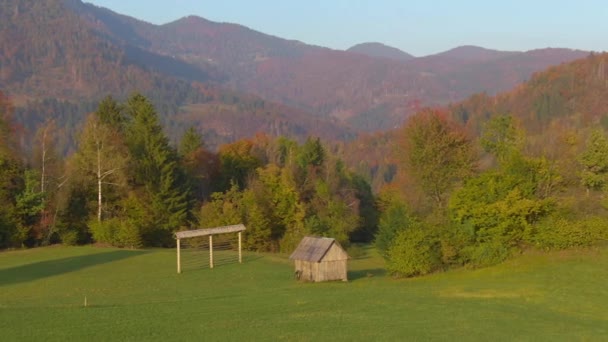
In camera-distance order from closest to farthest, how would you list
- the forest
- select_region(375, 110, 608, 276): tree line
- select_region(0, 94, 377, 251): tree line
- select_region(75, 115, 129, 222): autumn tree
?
select_region(375, 110, 608, 276): tree line < the forest < select_region(0, 94, 377, 251): tree line < select_region(75, 115, 129, 222): autumn tree

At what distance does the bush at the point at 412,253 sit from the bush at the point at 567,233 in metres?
7.74

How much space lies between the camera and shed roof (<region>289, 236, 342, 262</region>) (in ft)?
153

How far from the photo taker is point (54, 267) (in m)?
51.6

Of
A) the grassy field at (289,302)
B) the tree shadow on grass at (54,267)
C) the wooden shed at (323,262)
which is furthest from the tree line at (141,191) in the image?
the wooden shed at (323,262)

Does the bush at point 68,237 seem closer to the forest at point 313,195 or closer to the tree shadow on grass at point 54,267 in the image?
the forest at point 313,195

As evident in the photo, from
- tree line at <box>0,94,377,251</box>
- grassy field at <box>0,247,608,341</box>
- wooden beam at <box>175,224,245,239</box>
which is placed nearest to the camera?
grassy field at <box>0,247,608,341</box>

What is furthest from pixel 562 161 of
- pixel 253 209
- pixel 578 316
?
pixel 578 316

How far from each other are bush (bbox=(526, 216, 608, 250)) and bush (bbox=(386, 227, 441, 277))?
305 inches

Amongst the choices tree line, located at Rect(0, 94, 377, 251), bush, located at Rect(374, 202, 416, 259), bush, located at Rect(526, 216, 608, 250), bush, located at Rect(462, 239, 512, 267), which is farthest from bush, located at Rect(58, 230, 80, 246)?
bush, located at Rect(526, 216, 608, 250)

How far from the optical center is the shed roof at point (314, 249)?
153ft

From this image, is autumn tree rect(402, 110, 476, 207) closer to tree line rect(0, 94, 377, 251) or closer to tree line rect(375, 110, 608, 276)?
tree line rect(375, 110, 608, 276)

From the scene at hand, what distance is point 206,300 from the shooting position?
36.3m

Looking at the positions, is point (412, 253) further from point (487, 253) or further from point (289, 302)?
point (289, 302)

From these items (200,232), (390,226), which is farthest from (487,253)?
(200,232)
